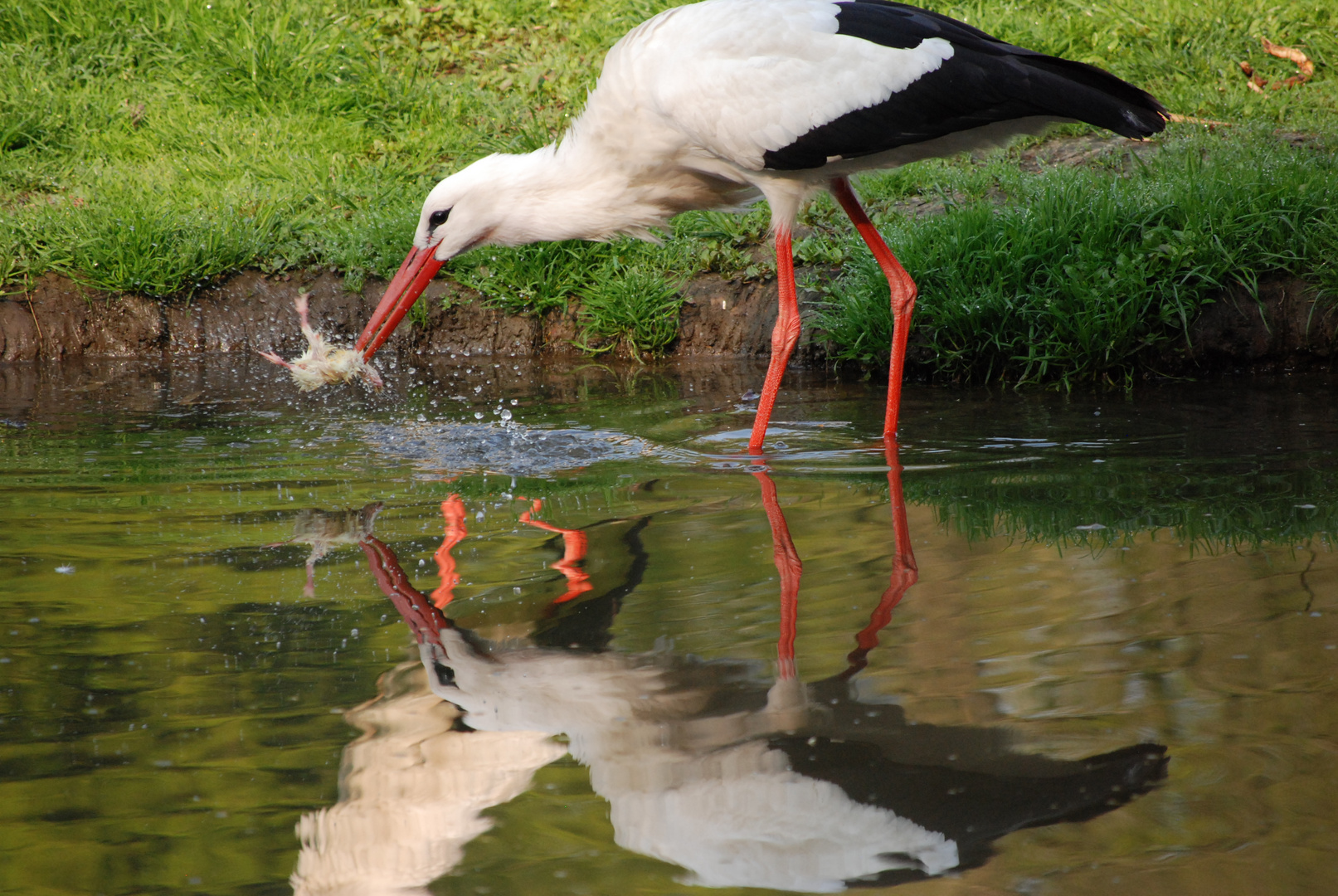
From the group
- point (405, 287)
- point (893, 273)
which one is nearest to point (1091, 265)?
point (893, 273)

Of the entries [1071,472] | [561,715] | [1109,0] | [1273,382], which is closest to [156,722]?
[561,715]

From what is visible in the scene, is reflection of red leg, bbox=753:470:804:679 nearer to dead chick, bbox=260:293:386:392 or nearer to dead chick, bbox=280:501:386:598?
dead chick, bbox=280:501:386:598

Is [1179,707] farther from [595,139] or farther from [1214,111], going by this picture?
[1214,111]

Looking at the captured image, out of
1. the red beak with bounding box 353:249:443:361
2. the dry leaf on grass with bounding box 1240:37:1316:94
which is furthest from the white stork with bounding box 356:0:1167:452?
the dry leaf on grass with bounding box 1240:37:1316:94

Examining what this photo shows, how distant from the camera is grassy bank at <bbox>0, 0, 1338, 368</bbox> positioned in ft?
16.1

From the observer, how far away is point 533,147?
267 inches

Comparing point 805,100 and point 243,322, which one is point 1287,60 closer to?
point 805,100

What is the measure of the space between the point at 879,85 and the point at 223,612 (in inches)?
101

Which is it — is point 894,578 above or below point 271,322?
below

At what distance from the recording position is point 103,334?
247 inches

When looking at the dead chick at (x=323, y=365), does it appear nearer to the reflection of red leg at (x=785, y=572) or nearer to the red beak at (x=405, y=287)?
the red beak at (x=405, y=287)

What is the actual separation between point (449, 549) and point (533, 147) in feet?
14.1

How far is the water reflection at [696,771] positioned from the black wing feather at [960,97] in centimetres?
207

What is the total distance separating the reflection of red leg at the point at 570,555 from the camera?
8.68 feet
